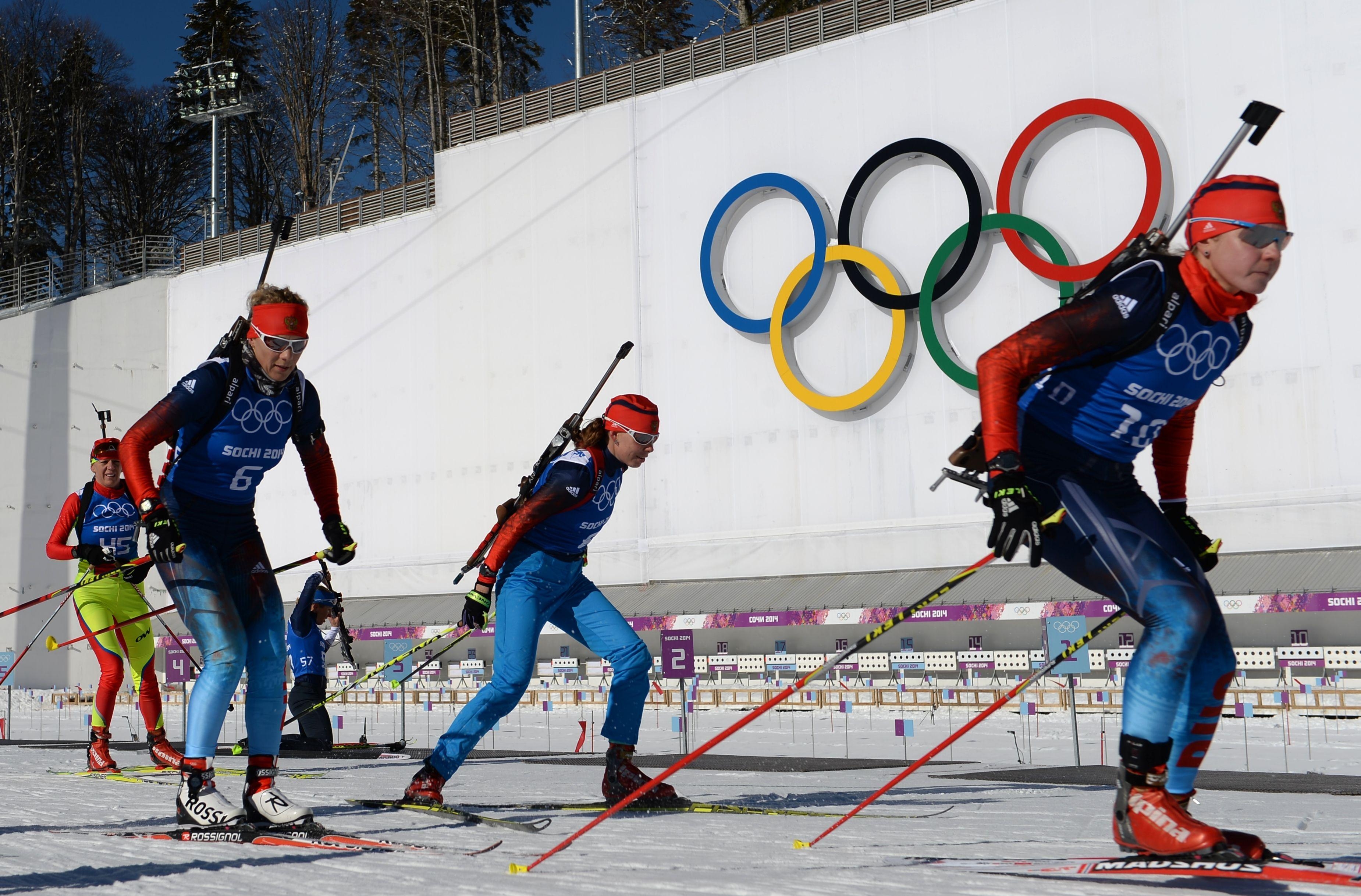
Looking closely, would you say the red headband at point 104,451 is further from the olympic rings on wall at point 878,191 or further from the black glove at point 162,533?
the olympic rings on wall at point 878,191

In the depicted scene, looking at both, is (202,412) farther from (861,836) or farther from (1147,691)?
(1147,691)

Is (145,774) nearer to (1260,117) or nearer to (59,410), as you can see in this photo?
(1260,117)

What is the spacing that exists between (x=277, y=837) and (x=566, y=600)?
197 centimetres

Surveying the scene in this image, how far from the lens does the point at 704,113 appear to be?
2523 centimetres

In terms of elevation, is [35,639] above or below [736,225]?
below

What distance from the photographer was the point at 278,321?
5.21 metres

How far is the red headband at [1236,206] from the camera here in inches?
147

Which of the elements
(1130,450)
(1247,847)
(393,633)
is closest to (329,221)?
(393,633)

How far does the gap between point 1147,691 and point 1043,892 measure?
2.31ft

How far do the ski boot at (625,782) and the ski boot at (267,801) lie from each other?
1.60m

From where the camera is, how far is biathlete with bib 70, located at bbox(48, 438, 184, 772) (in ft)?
30.1

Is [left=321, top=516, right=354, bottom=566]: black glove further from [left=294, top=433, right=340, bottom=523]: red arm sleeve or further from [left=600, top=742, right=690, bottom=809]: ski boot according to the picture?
[left=600, top=742, right=690, bottom=809]: ski boot

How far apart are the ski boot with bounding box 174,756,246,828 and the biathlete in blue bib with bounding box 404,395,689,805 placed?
998 mm

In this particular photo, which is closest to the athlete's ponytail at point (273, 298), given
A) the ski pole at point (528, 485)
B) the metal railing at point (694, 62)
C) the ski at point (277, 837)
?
the ski pole at point (528, 485)
